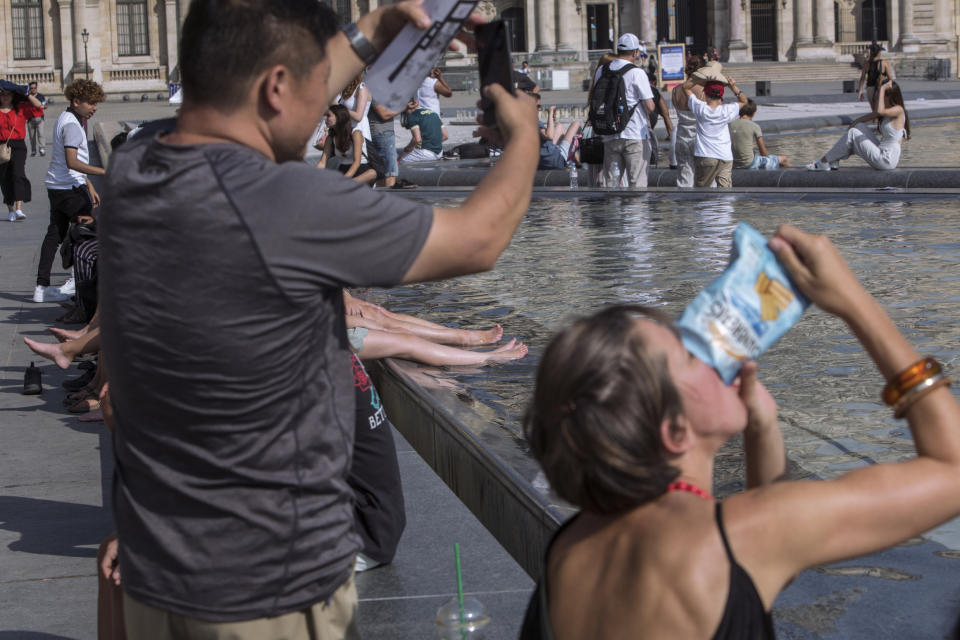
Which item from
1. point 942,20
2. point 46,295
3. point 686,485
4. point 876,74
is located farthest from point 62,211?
point 942,20

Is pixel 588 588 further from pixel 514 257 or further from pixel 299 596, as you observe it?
pixel 514 257

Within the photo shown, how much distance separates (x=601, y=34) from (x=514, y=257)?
53.7 metres

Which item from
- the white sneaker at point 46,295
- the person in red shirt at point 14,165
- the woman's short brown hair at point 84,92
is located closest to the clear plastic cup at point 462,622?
the white sneaker at point 46,295

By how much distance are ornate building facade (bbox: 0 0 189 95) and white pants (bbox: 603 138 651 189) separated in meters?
46.0

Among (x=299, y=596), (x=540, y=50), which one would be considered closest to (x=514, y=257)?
(x=299, y=596)

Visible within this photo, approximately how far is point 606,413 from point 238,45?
2.52 feet

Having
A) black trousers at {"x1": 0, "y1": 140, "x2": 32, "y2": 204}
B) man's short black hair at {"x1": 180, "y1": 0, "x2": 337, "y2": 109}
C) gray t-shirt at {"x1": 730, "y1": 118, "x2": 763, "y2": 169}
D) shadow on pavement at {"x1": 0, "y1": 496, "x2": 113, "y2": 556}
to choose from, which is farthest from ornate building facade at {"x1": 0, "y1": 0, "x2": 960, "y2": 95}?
man's short black hair at {"x1": 180, "y1": 0, "x2": 337, "y2": 109}

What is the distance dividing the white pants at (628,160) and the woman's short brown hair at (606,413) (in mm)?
11072

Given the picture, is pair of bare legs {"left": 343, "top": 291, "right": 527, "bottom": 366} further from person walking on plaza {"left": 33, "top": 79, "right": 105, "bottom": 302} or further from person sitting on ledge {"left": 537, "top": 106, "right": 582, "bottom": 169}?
person sitting on ledge {"left": 537, "top": 106, "right": 582, "bottom": 169}

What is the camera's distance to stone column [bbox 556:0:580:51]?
58312 mm

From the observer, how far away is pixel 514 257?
31.1ft

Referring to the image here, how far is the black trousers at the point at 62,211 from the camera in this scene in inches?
387

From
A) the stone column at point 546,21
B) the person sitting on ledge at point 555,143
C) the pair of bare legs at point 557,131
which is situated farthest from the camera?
the stone column at point 546,21

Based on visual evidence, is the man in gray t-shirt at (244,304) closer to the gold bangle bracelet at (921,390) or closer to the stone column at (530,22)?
the gold bangle bracelet at (921,390)
